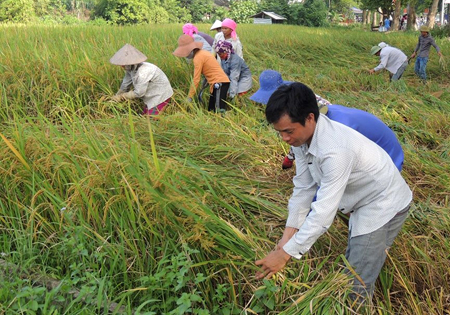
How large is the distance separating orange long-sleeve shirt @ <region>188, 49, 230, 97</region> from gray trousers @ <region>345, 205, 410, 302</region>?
9.05 ft

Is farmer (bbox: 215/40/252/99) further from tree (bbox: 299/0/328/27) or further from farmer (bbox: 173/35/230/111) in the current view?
tree (bbox: 299/0/328/27)

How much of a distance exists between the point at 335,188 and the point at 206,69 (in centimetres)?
301

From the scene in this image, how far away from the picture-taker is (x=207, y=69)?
428cm

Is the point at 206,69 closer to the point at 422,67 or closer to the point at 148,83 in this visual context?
the point at 148,83

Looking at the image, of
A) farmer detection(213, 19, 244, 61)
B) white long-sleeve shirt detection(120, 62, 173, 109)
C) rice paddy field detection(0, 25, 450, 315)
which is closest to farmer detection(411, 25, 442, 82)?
farmer detection(213, 19, 244, 61)

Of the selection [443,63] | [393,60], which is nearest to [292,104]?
[393,60]

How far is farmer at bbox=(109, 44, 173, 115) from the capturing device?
12.2ft

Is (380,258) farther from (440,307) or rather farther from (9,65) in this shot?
(9,65)

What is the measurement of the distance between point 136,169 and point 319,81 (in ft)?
16.0

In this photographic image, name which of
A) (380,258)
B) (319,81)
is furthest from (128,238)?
(319,81)

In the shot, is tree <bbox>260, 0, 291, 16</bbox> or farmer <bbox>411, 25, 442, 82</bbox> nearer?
farmer <bbox>411, 25, 442, 82</bbox>

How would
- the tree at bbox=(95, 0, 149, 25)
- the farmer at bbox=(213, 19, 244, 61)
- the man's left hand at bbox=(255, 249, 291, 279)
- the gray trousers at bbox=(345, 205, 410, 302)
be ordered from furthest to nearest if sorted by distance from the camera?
the tree at bbox=(95, 0, 149, 25)
the farmer at bbox=(213, 19, 244, 61)
the gray trousers at bbox=(345, 205, 410, 302)
the man's left hand at bbox=(255, 249, 291, 279)

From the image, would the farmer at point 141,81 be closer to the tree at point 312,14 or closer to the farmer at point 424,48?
the farmer at point 424,48

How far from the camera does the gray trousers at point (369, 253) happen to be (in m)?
1.73
